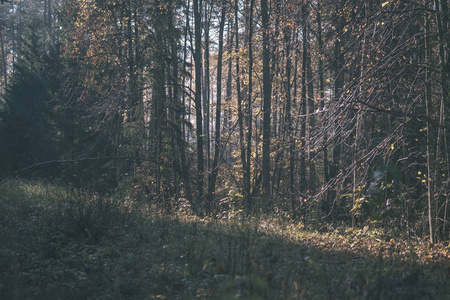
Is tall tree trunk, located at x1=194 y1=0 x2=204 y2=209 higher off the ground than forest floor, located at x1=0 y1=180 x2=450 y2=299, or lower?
higher

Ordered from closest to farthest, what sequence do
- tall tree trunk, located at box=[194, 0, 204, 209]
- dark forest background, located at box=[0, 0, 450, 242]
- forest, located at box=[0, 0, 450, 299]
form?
forest, located at box=[0, 0, 450, 299]
dark forest background, located at box=[0, 0, 450, 242]
tall tree trunk, located at box=[194, 0, 204, 209]

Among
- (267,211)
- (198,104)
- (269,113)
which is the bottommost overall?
(267,211)

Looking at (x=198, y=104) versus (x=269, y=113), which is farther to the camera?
(x=269, y=113)

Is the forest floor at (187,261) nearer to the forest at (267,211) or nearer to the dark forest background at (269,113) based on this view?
the forest at (267,211)

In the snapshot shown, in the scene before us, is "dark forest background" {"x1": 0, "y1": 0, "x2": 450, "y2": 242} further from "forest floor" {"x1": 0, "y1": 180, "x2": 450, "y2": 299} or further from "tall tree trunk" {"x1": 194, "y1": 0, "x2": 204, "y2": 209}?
"forest floor" {"x1": 0, "y1": 180, "x2": 450, "y2": 299}

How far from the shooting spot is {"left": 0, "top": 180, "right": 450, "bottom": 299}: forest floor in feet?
16.9

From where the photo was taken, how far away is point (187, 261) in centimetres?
633

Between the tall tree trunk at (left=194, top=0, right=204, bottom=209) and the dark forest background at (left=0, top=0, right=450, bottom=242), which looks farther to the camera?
the tall tree trunk at (left=194, top=0, right=204, bottom=209)

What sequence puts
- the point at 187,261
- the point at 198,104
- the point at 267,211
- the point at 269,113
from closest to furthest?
the point at 187,261 < the point at 267,211 < the point at 198,104 < the point at 269,113

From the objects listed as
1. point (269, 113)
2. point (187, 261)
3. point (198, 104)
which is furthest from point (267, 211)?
point (187, 261)

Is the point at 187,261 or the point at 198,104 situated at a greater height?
the point at 198,104

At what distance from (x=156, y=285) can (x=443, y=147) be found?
21.7 feet

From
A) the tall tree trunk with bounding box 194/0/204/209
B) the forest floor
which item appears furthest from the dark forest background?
the forest floor

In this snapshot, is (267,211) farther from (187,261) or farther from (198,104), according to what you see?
(187,261)
